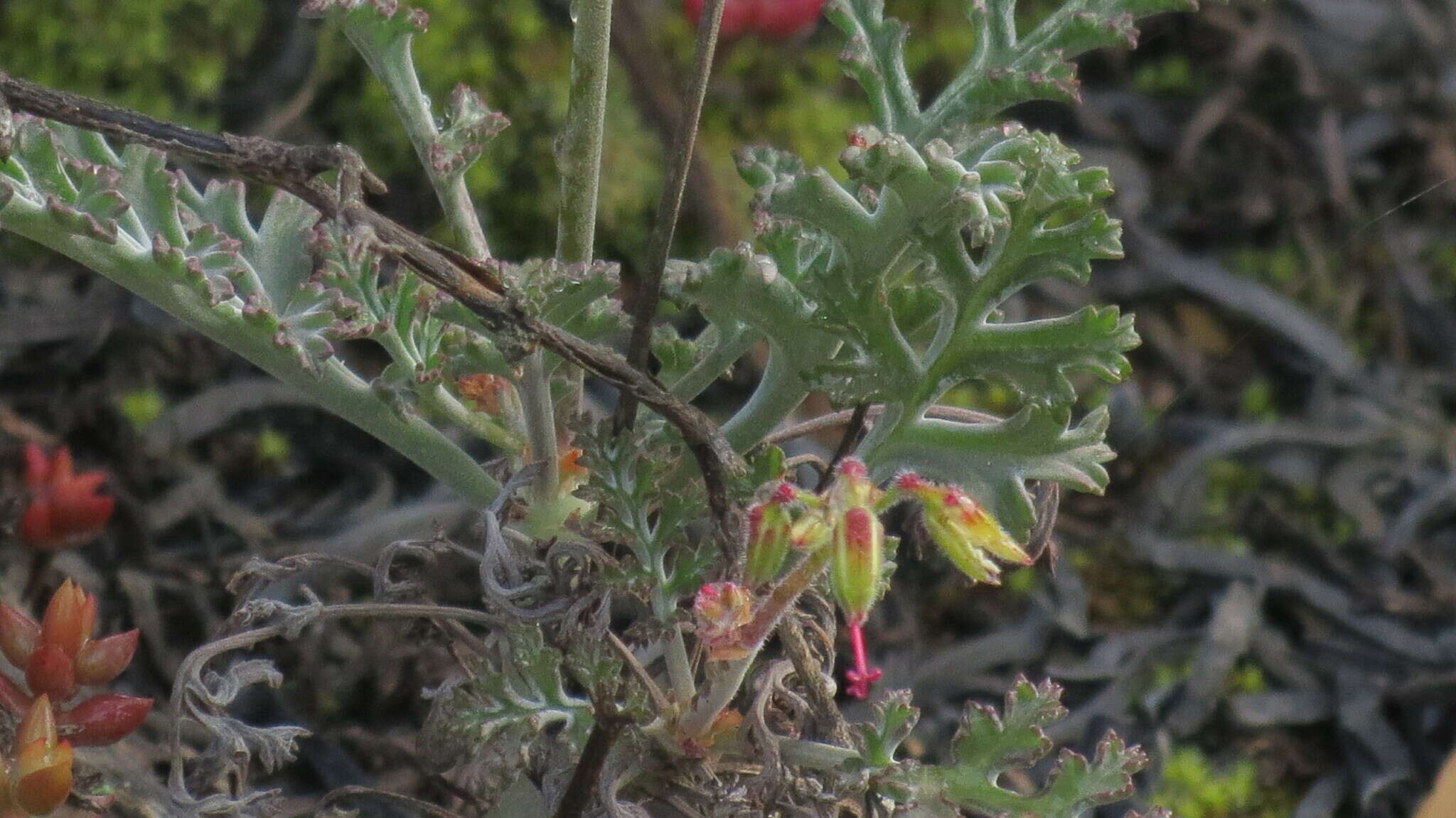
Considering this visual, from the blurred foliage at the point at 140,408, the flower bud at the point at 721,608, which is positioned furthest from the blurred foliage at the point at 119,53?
the flower bud at the point at 721,608

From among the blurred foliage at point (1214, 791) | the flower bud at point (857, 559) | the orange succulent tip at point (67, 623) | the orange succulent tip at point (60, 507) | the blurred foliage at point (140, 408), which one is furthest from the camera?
the blurred foliage at point (140, 408)

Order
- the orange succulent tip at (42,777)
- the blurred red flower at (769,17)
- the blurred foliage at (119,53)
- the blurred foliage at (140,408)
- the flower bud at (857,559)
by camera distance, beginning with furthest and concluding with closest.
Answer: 1. the blurred red flower at (769,17)
2. the blurred foliage at (119,53)
3. the blurred foliage at (140,408)
4. the orange succulent tip at (42,777)
5. the flower bud at (857,559)

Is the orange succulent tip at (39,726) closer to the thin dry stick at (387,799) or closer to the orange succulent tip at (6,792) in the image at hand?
the orange succulent tip at (6,792)

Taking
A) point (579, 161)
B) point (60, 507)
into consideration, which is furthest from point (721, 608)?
point (60, 507)

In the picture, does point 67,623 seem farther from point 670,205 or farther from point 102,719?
point 670,205

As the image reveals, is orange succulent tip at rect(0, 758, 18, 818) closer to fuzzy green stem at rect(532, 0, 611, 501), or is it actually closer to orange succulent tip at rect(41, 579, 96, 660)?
orange succulent tip at rect(41, 579, 96, 660)

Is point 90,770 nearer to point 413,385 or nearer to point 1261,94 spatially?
point 413,385

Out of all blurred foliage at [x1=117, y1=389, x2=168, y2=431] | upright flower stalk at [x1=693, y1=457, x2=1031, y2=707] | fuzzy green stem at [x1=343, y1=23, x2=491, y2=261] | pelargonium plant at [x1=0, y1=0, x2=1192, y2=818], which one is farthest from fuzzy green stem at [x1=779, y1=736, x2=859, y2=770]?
blurred foliage at [x1=117, y1=389, x2=168, y2=431]
